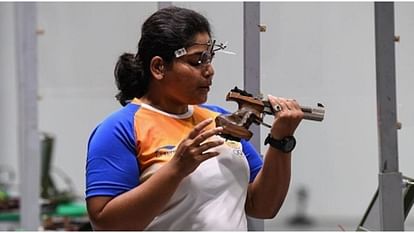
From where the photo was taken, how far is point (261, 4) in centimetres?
180

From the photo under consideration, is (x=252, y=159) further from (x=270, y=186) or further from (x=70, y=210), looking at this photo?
(x=70, y=210)

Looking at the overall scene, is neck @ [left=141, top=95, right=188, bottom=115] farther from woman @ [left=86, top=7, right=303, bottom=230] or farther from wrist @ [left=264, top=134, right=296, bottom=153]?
wrist @ [left=264, top=134, right=296, bottom=153]

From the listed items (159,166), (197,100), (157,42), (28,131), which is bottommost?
(28,131)

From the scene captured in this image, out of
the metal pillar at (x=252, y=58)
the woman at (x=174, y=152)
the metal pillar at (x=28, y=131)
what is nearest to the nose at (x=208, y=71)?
the woman at (x=174, y=152)

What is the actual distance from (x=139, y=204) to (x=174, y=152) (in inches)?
4.2

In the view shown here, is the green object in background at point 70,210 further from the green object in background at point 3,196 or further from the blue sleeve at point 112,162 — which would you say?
the blue sleeve at point 112,162

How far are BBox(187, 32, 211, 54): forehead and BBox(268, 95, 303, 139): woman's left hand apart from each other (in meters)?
0.15

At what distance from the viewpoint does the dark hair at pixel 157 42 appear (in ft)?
4.46

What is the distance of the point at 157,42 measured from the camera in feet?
4.49

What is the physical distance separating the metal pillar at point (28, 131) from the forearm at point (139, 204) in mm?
1927

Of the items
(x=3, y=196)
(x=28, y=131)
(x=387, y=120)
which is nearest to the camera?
(x=387, y=120)

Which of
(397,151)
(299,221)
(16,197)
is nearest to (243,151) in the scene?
(397,151)

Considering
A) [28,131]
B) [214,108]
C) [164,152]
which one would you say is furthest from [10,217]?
[164,152]

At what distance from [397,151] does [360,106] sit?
0.68 ft
